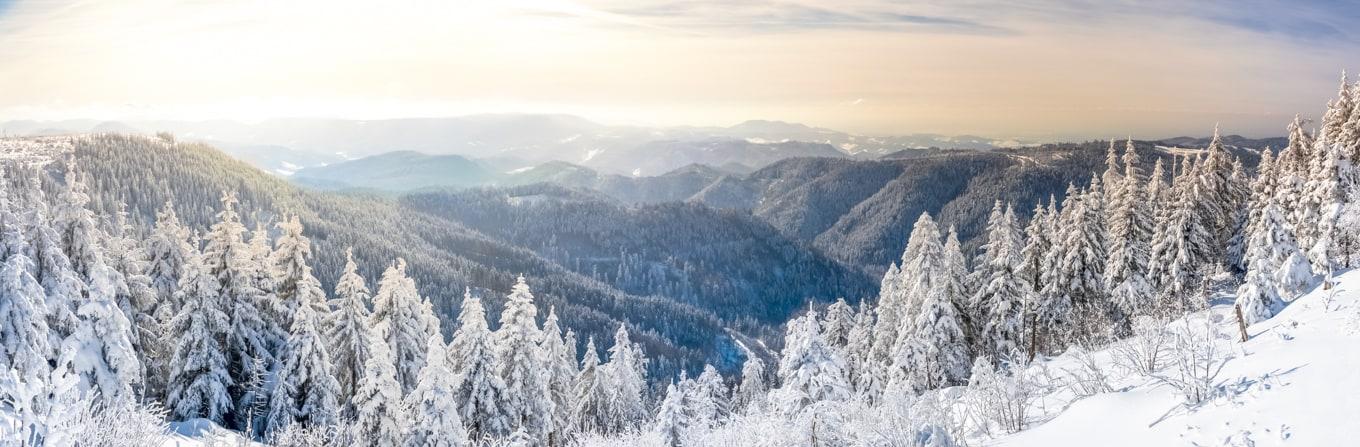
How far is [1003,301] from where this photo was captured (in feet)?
112

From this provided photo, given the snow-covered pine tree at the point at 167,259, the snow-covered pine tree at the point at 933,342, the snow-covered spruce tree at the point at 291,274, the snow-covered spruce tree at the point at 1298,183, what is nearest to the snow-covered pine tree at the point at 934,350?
the snow-covered pine tree at the point at 933,342

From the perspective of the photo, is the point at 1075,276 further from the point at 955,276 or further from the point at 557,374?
the point at 557,374

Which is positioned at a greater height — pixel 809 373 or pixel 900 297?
pixel 809 373

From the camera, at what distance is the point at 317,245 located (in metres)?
150

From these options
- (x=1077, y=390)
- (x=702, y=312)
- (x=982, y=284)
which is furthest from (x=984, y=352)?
(x=702, y=312)

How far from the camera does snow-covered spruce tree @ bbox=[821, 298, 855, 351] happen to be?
42812mm

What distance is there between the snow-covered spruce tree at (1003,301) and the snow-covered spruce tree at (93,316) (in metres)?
36.1

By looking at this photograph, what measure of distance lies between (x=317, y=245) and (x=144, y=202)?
48393mm

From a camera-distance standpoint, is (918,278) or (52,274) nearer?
(52,274)

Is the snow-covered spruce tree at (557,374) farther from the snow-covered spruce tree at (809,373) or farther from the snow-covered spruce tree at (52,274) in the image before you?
the snow-covered spruce tree at (52,274)

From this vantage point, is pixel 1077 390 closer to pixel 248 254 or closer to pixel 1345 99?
pixel 1345 99

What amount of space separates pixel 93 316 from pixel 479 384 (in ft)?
42.6

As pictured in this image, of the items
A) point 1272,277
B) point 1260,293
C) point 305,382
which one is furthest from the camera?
point 305,382

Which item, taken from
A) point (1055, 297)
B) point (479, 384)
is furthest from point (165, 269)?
point (1055, 297)
